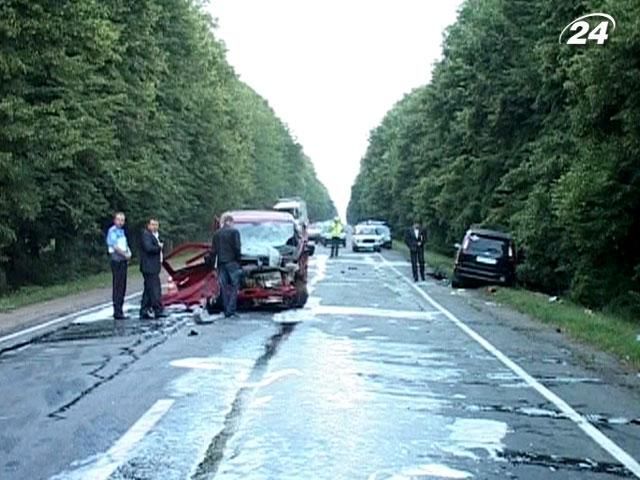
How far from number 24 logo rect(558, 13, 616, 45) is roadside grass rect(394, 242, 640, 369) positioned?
5.39 meters

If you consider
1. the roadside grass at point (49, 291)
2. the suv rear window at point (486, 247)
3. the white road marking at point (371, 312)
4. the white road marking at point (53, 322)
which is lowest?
the roadside grass at point (49, 291)

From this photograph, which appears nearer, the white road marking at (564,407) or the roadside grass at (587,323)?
the white road marking at (564,407)

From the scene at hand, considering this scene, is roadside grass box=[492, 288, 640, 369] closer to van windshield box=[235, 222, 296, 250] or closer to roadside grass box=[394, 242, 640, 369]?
roadside grass box=[394, 242, 640, 369]

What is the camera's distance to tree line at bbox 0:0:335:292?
26391 millimetres

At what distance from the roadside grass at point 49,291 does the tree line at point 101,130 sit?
988 millimetres

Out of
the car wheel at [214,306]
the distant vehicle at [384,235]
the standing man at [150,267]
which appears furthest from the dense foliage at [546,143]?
the distant vehicle at [384,235]

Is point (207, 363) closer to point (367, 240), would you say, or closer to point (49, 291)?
point (49, 291)

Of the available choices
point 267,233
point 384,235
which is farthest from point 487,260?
point 384,235

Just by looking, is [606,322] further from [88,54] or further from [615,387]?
[88,54]

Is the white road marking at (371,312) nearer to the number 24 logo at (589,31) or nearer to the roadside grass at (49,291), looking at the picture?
the number 24 logo at (589,31)

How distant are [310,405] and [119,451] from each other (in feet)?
8.36

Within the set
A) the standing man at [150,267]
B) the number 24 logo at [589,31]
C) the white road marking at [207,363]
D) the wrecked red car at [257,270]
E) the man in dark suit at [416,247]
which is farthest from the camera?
the man in dark suit at [416,247]

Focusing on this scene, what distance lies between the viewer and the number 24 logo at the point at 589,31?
73.0 feet

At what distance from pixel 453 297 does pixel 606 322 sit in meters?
8.71
